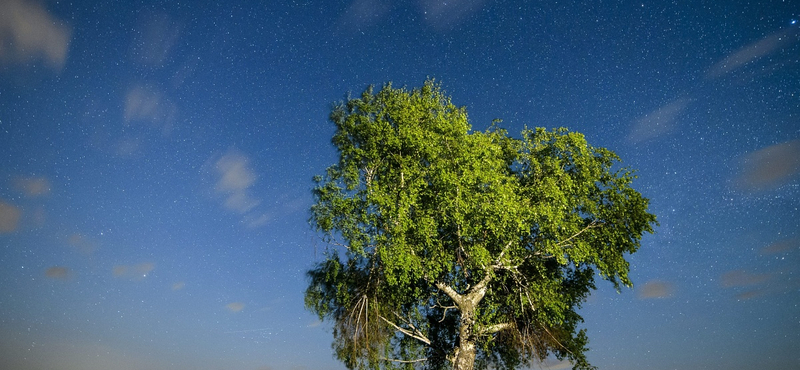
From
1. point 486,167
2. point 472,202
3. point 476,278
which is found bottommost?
point 476,278

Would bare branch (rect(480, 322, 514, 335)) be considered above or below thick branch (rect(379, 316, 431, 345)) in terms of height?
below

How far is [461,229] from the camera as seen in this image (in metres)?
21.6

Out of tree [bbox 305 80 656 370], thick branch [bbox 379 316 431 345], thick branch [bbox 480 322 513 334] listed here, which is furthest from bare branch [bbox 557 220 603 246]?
thick branch [bbox 379 316 431 345]

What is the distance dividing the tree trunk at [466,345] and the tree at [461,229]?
0.05 metres

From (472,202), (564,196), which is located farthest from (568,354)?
(472,202)

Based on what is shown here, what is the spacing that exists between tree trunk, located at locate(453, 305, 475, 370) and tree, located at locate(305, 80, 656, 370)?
0.05m

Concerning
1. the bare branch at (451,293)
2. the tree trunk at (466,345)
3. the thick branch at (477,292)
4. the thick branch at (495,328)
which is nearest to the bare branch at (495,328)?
the thick branch at (495,328)

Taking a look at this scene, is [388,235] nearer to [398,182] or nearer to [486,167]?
[398,182]

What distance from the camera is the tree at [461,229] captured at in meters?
20.2

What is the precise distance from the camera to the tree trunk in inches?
869

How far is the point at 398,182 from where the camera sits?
882 inches

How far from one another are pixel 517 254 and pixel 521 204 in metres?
2.83

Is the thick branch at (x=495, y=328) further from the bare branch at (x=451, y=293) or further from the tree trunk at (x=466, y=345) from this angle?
the bare branch at (x=451, y=293)

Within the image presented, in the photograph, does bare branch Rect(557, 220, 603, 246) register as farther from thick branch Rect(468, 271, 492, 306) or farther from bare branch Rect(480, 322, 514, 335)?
bare branch Rect(480, 322, 514, 335)
